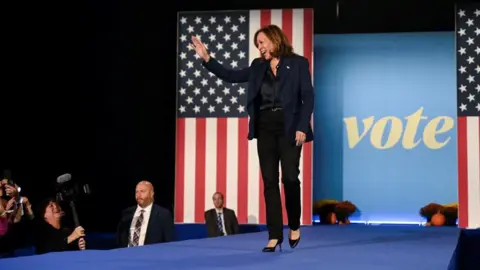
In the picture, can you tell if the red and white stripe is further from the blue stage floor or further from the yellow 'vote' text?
the blue stage floor

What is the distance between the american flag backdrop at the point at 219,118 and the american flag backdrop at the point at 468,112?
145cm

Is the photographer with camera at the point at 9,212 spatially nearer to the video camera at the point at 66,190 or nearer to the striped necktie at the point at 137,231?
the video camera at the point at 66,190

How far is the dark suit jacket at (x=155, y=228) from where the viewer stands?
536 cm

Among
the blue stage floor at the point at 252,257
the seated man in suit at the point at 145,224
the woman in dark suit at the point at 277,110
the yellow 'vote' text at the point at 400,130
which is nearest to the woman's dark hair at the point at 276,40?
the woman in dark suit at the point at 277,110

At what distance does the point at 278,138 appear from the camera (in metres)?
3.38

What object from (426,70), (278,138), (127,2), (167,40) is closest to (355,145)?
(426,70)

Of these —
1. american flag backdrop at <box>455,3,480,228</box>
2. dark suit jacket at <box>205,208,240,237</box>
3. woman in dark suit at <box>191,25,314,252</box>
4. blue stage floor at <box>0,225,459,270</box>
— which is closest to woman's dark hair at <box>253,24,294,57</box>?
woman in dark suit at <box>191,25,314,252</box>

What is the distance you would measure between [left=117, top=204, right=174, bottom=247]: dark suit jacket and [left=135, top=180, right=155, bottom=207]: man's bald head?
0.09 m

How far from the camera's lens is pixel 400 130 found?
7.94 meters

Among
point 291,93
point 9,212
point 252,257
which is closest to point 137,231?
point 9,212

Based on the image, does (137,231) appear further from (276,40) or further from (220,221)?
(276,40)

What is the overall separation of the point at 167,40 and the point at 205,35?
86 cm

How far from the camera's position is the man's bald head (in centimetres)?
549

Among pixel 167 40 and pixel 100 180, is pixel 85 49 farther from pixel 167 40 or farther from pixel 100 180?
pixel 100 180
